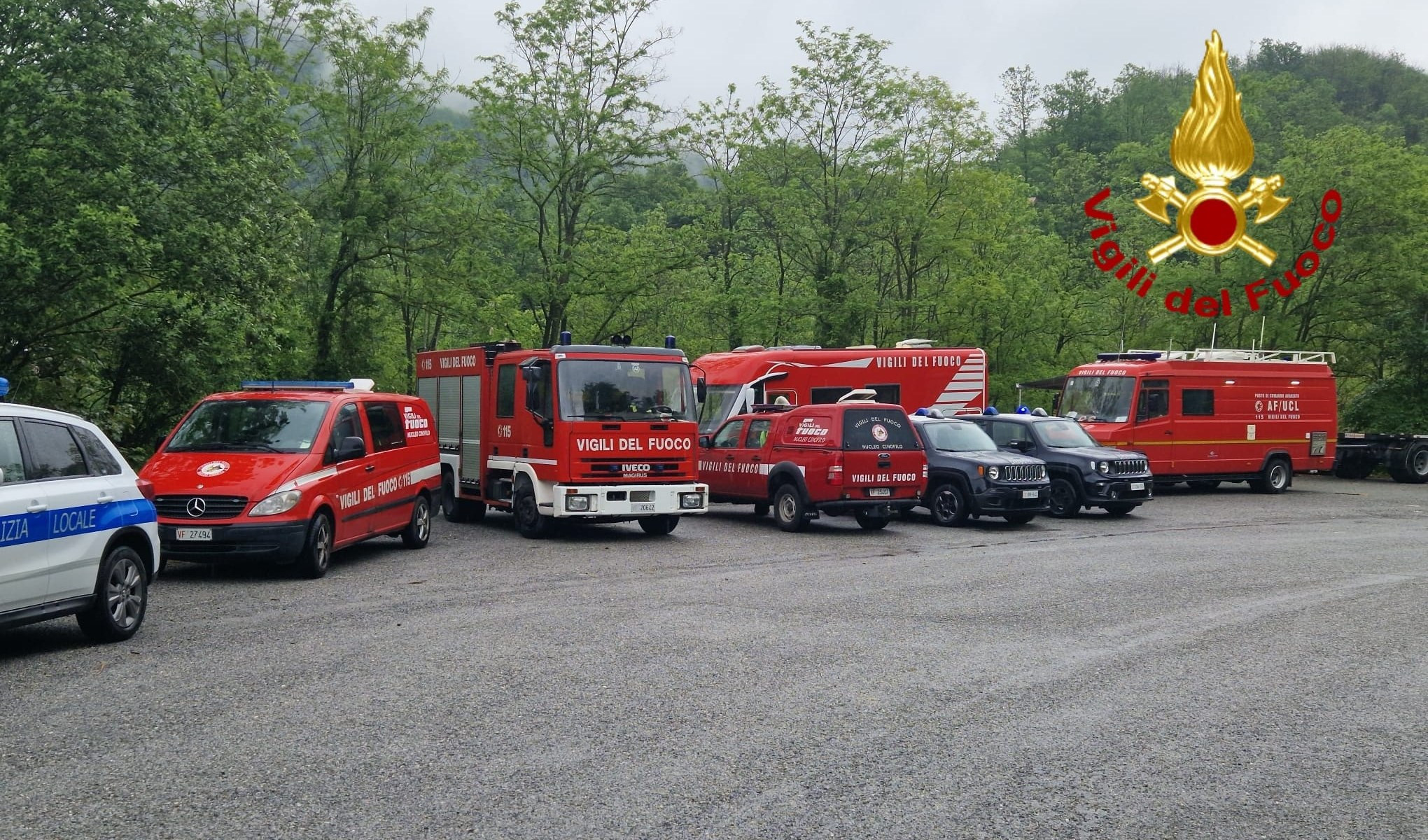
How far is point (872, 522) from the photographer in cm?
1919

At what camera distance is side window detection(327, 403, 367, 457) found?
13.1 m

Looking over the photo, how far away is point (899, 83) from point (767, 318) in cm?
830

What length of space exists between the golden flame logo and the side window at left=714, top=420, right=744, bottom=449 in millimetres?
13237

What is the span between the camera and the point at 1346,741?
644 cm

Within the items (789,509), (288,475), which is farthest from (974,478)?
(288,475)

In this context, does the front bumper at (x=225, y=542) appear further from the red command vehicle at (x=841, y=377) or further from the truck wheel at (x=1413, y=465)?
the truck wheel at (x=1413, y=465)

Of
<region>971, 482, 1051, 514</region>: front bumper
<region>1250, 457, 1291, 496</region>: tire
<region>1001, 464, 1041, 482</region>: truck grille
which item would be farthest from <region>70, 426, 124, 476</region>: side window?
<region>1250, 457, 1291, 496</region>: tire

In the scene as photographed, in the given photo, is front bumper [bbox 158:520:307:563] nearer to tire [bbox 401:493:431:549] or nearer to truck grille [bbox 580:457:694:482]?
tire [bbox 401:493:431:549]

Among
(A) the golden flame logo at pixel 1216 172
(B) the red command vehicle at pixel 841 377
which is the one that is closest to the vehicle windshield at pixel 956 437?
(B) the red command vehicle at pixel 841 377

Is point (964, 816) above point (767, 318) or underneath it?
underneath

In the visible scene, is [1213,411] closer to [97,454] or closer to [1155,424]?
[1155,424]

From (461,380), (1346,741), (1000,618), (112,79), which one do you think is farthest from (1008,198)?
(1346,741)

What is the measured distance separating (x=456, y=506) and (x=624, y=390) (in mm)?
4625

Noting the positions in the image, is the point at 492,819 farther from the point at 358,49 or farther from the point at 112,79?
the point at 358,49
